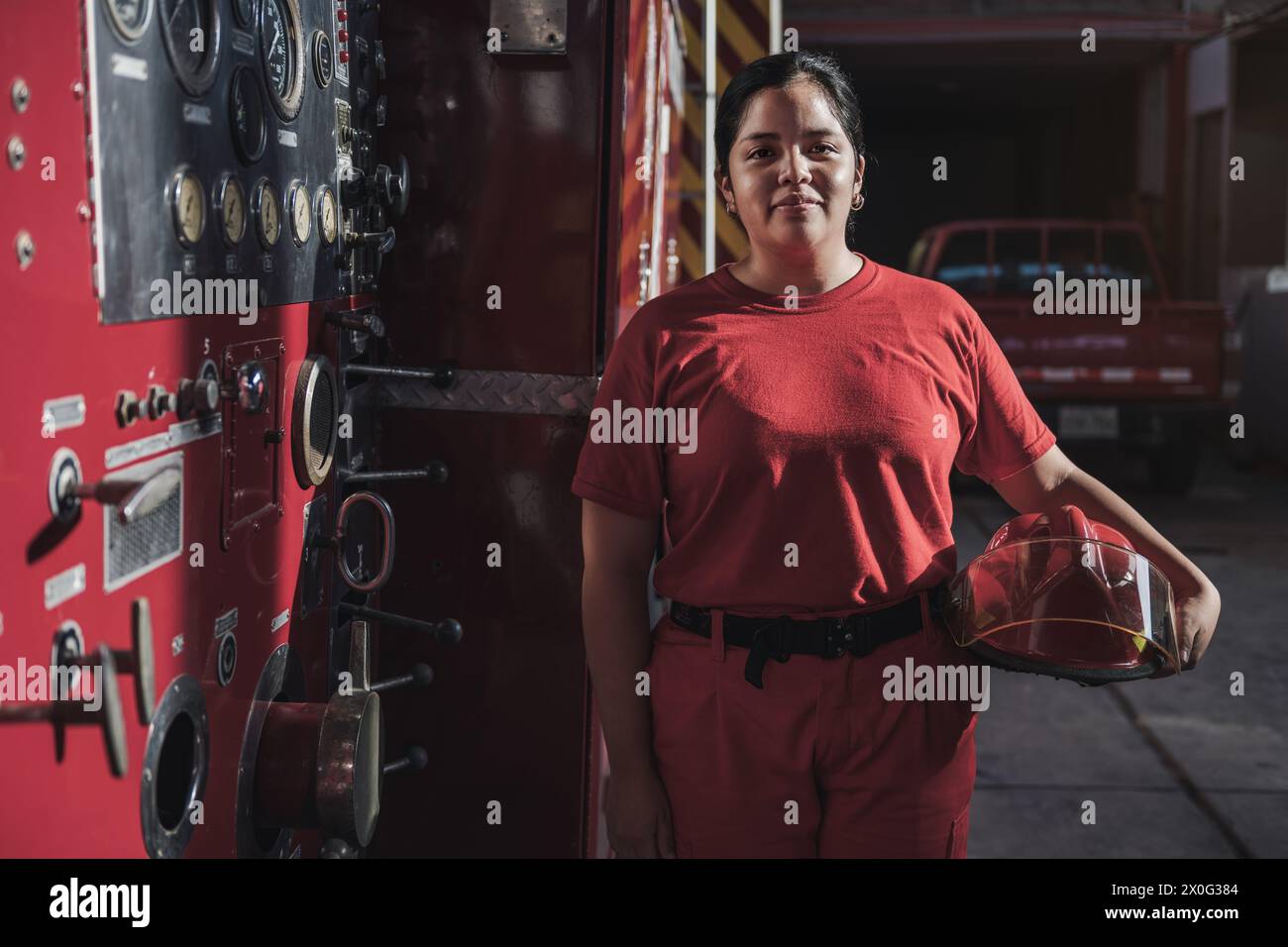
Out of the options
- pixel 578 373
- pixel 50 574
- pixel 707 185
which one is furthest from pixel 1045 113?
pixel 50 574

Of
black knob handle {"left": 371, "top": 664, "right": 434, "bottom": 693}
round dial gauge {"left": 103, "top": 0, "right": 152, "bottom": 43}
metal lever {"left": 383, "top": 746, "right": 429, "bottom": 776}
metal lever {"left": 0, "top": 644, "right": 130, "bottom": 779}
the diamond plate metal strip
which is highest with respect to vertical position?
round dial gauge {"left": 103, "top": 0, "right": 152, "bottom": 43}

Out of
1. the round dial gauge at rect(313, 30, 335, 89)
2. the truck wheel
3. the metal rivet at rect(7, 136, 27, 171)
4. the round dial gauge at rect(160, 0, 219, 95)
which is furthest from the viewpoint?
the truck wheel

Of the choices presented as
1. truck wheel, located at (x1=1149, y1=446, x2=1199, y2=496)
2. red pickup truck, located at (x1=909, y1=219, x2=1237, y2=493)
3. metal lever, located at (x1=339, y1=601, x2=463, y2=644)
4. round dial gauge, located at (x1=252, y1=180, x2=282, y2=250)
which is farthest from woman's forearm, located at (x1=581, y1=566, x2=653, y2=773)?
truck wheel, located at (x1=1149, y1=446, x2=1199, y2=496)

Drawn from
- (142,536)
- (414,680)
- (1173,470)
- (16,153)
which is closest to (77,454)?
(142,536)

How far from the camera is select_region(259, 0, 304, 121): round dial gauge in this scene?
184 centimetres

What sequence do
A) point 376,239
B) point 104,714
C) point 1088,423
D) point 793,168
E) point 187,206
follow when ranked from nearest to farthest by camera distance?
point 104,714 → point 187,206 → point 793,168 → point 376,239 → point 1088,423

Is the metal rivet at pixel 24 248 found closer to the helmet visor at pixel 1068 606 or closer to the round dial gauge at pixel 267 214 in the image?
the round dial gauge at pixel 267 214

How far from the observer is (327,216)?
211 cm

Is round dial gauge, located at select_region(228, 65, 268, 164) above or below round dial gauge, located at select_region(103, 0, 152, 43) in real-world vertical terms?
below

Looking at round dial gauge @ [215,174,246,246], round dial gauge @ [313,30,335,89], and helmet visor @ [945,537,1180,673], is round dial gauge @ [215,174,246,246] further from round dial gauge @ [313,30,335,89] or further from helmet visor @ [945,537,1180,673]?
helmet visor @ [945,537,1180,673]

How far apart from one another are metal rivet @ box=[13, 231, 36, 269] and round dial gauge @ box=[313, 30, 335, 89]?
89 cm

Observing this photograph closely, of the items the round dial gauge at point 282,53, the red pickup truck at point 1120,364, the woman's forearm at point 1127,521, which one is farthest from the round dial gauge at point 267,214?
the red pickup truck at point 1120,364

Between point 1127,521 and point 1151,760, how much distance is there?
280cm

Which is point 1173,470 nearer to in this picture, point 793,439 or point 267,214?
point 793,439
